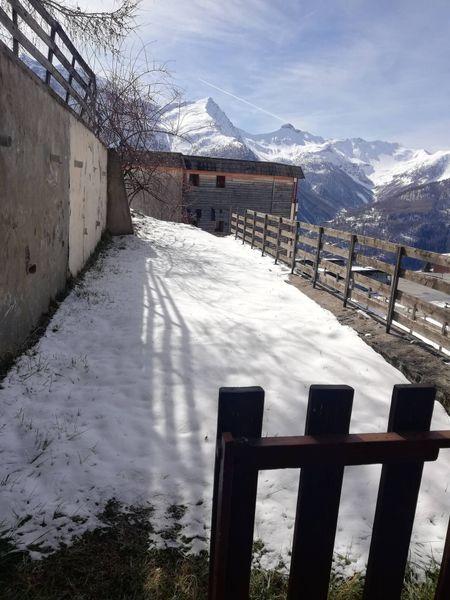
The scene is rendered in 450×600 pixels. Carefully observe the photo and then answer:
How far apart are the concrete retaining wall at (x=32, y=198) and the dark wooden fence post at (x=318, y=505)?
3530 mm

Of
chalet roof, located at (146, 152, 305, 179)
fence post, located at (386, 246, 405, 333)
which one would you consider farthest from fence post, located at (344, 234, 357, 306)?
chalet roof, located at (146, 152, 305, 179)

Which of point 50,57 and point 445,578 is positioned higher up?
point 50,57

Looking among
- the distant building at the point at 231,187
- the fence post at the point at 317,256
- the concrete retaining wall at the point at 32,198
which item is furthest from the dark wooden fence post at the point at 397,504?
the distant building at the point at 231,187

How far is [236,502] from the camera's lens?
1.52 meters

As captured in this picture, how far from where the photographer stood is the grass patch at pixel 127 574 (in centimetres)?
217

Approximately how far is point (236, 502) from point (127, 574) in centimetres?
119

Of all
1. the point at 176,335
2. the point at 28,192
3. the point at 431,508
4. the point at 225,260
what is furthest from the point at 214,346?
the point at 225,260

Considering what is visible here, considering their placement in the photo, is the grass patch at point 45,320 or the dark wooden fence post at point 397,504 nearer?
the dark wooden fence post at point 397,504

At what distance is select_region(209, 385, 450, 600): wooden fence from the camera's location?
1.46 m

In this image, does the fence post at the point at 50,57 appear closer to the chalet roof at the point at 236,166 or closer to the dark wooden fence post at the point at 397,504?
the dark wooden fence post at the point at 397,504

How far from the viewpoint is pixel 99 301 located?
282 inches

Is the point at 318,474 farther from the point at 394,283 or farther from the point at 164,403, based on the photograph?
the point at 394,283

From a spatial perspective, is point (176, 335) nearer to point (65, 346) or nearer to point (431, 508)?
point (65, 346)

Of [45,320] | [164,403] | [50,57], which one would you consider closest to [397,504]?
[164,403]
